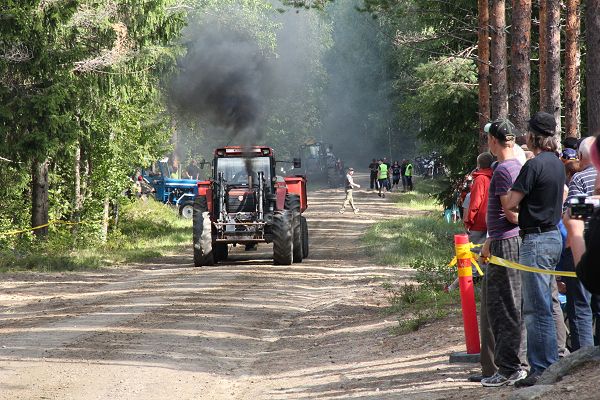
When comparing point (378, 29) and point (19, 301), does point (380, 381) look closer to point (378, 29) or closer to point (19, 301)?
point (19, 301)

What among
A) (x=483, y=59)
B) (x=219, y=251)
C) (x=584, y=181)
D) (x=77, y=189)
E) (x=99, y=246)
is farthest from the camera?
(x=77, y=189)

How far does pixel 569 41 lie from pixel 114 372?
1420 cm

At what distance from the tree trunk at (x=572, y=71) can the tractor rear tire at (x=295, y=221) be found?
19.4 ft

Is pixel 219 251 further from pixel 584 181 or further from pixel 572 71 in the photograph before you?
pixel 584 181

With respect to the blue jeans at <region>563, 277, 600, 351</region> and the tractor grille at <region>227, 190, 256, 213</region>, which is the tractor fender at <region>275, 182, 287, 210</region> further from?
the blue jeans at <region>563, 277, 600, 351</region>

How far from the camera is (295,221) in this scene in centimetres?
2327

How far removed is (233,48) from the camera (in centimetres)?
3578

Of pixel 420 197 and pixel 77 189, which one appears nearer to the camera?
pixel 77 189

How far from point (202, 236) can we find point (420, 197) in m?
29.8

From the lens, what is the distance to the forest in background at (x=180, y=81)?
21.5 meters

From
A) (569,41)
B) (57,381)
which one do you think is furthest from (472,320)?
(569,41)

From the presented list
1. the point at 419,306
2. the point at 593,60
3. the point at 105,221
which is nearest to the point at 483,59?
the point at 593,60

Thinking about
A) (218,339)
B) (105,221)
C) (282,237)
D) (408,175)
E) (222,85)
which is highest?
(222,85)

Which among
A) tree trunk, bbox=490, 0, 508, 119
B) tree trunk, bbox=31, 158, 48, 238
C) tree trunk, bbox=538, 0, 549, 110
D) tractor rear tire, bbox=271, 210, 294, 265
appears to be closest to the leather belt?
tree trunk, bbox=490, 0, 508, 119
